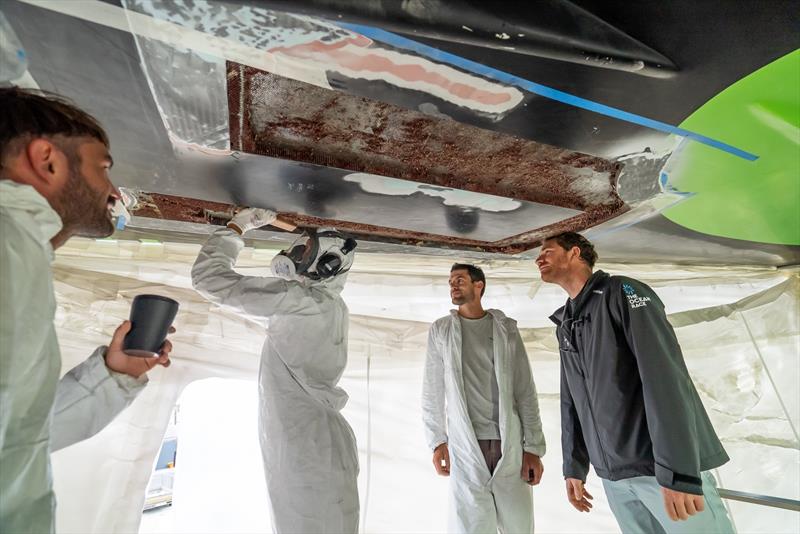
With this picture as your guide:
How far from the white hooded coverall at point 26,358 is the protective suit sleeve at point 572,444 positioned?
1.46 metres

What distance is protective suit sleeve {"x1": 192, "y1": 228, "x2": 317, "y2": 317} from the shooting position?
134 centimetres

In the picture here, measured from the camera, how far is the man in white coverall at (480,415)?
1678 millimetres

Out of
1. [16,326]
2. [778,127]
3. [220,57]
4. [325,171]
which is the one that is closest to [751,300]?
[778,127]

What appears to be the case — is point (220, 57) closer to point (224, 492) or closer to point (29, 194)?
point (29, 194)

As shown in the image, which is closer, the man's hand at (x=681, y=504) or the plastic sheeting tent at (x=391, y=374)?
the man's hand at (x=681, y=504)

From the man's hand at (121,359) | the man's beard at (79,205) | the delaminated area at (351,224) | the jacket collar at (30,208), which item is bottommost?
the man's hand at (121,359)

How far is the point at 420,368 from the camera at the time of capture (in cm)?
273

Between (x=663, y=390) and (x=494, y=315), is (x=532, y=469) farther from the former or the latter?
(x=663, y=390)

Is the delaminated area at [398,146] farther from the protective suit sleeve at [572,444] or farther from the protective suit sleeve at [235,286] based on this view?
the protective suit sleeve at [572,444]

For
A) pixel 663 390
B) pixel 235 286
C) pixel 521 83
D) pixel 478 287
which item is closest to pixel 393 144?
pixel 521 83

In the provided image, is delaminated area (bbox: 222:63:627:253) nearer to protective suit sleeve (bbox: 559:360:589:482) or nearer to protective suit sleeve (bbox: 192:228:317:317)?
protective suit sleeve (bbox: 192:228:317:317)

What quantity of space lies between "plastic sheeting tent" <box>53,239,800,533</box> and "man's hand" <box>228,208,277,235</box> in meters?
0.69

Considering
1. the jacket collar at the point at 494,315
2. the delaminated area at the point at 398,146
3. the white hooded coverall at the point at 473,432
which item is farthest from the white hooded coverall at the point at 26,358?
the jacket collar at the point at 494,315

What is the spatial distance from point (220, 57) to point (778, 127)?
138 cm
